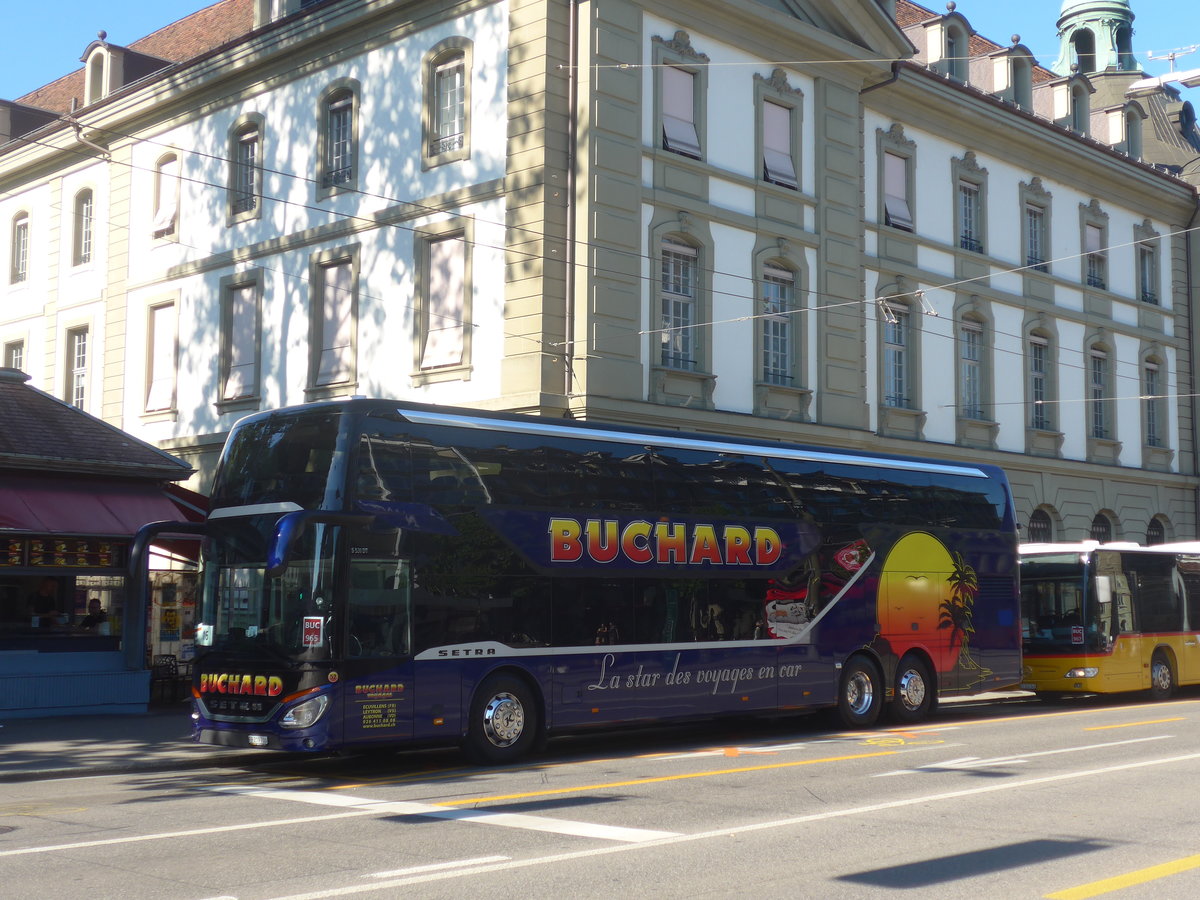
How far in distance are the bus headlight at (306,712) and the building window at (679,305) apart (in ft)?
41.8

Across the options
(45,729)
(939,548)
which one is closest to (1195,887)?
(939,548)

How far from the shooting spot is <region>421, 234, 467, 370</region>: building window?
25.3 meters

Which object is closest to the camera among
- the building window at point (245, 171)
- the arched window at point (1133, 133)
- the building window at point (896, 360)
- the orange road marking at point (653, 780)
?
the orange road marking at point (653, 780)

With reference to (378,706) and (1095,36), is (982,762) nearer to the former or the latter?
(378,706)

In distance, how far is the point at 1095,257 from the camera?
37.5m

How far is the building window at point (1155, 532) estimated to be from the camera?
38781 millimetres

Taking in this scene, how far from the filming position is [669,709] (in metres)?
16.9

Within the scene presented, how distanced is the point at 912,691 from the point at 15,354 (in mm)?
26735

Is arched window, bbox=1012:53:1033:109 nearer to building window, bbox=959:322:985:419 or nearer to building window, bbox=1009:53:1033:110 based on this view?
building window, bbox=1009:53:1033:110

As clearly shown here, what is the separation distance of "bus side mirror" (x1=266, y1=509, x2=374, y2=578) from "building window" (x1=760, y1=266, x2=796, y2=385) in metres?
14.4

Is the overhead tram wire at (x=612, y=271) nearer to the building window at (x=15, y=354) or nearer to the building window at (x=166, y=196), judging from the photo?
the building window at (x=166, y=196)

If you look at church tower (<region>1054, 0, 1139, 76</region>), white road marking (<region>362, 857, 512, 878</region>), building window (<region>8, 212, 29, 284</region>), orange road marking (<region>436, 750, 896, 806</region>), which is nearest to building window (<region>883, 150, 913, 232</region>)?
orange road marking (<region>436, 750, 896, 806</region>)

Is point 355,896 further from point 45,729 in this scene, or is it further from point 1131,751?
point 45,729

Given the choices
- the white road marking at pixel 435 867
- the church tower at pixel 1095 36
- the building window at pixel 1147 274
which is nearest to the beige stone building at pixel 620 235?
the building window at pixel 1147 274
